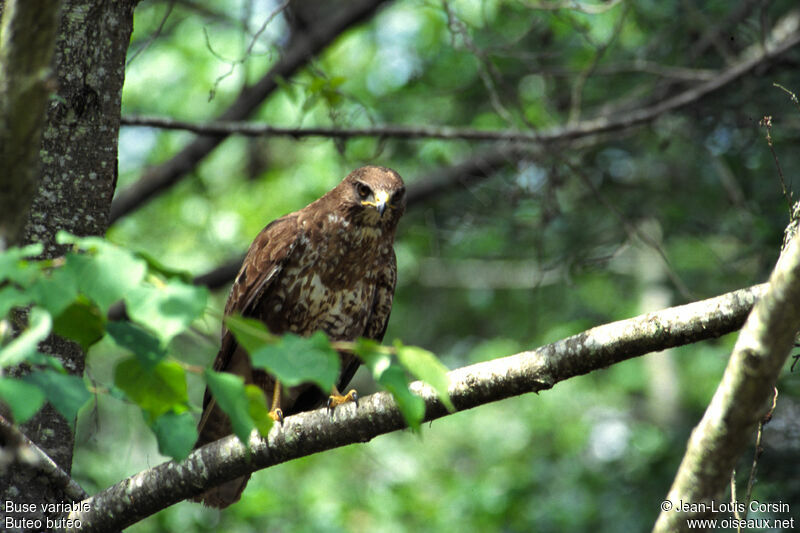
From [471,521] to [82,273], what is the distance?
5.55m

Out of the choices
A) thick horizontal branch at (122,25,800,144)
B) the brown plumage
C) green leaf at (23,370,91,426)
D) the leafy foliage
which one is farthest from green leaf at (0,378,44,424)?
thick horizontal branch at (122,25,800,144)

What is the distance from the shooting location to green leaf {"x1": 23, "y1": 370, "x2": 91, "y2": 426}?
1.57 metres

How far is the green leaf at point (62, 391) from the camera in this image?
157cm

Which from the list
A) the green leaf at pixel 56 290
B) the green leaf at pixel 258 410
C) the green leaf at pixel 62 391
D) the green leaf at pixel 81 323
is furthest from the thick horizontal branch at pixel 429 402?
the green leaf at pixel 56 290

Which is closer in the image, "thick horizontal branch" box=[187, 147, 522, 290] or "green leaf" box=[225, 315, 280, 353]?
"green leaf" box=[225, 315, 280, 353]

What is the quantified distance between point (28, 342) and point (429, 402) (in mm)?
1382

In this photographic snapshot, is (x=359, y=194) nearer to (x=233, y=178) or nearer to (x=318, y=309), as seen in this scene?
(x=318, y=309)

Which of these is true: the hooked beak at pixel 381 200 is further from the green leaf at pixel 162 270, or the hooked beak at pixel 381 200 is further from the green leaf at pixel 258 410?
the green leaf at pixel 162 270

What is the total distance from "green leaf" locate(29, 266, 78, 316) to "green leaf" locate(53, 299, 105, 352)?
205 millimetres

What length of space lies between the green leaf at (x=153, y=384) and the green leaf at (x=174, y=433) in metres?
0.03

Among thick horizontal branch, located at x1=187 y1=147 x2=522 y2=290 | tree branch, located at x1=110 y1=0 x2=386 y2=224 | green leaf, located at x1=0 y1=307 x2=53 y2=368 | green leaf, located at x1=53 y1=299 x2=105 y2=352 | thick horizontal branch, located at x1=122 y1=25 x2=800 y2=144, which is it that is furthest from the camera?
thick horizontal branch, located at x1=187 y1=147 x2=522 y2=290

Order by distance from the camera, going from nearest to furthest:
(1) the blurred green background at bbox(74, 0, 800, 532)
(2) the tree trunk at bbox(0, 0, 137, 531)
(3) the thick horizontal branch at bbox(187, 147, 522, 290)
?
(2) the tree trunk at bbox(0, 0, 137, 531), (1) the blurred green background at bbox(74, 0, 800, 532), (3) the thick horizontal branch at bbox(187, 147, 522, 290)

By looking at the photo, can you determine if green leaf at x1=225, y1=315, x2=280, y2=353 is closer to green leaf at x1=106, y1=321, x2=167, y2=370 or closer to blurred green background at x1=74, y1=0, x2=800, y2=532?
green leaf at x1=106, y1=321, x2=167, y2=370

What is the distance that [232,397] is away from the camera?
64.5 inches
